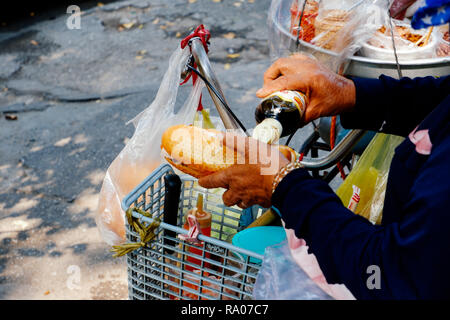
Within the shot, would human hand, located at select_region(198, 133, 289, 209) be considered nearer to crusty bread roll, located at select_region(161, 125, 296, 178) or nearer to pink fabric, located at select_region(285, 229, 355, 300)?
crusty bread roll, located at select_region(161, 125, 296, 178)

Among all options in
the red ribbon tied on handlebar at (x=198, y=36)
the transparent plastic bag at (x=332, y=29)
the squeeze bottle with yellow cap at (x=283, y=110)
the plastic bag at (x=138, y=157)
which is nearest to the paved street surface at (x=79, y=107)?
the red ribbon tied on handlebar at (x=198, y=36)

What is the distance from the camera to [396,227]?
979 mm

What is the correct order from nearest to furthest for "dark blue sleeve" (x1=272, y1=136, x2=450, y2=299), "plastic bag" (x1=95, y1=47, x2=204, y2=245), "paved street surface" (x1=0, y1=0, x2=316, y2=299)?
"dark blue sleeve" (x1=272, y1=136, x2=450, y2=299), "plastic bag" (x1=95, y1=47, x2=204, y2=245), "paved street surface" (x1=0, y1=0, x2=316, y2=299)

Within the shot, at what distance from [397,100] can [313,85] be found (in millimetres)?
311

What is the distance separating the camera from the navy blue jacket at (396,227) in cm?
88

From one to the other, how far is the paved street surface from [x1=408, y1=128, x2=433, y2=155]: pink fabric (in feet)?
2.59

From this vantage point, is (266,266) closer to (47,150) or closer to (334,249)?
(334,249)

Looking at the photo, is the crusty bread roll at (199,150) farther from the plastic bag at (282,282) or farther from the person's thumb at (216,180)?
the plastic bag at (282,282)

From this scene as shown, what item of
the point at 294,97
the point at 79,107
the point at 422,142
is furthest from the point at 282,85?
the point at 79,107

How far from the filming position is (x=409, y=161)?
3.67 ft

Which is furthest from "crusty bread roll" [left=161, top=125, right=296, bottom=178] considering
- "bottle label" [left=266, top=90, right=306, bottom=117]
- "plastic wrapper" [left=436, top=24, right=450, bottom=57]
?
"plastic wrapper" [left=436, top=24, right=450, bottom=57]

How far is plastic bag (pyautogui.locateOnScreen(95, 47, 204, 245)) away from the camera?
1534mm

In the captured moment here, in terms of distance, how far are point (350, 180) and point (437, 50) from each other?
593 millimetres

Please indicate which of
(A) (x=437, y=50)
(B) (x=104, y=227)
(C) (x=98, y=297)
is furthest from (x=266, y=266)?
(C) (x=98, y=297)
